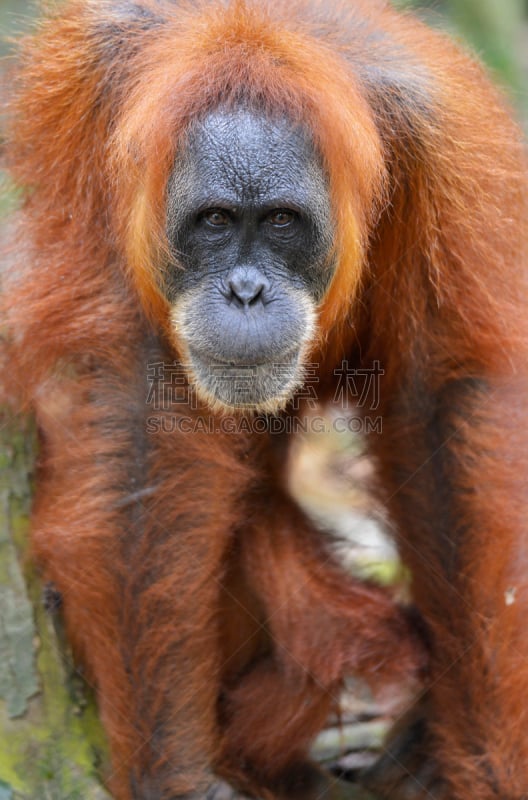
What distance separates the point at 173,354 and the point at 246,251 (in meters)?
0.54

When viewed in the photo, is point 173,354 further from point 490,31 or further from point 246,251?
point 490,31

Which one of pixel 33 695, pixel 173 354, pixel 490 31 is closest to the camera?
pixel 33 695

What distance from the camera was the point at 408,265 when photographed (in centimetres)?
339

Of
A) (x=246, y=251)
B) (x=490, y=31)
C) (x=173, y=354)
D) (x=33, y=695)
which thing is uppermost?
(x=490, y=31)

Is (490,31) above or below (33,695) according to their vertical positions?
above

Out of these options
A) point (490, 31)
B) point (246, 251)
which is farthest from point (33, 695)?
point (490, 31)

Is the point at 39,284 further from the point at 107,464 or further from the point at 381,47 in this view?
the point at 381,47

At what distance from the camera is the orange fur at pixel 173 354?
3.19m

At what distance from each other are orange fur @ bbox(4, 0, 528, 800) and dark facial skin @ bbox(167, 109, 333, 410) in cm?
7

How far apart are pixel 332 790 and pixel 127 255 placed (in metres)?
2.03

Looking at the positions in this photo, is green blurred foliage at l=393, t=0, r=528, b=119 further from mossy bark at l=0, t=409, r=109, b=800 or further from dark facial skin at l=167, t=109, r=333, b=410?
mossy bark at l=0, t=409, r=109, b=800

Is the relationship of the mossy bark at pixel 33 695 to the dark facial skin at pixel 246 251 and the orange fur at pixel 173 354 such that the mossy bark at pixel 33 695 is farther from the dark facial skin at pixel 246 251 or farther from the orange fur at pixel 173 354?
the dark facial skin at pixel 246 251

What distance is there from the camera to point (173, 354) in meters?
3.48

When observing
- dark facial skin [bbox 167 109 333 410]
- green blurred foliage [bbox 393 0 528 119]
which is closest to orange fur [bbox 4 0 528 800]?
dark facial skin [bbox 167 109 333 410]
